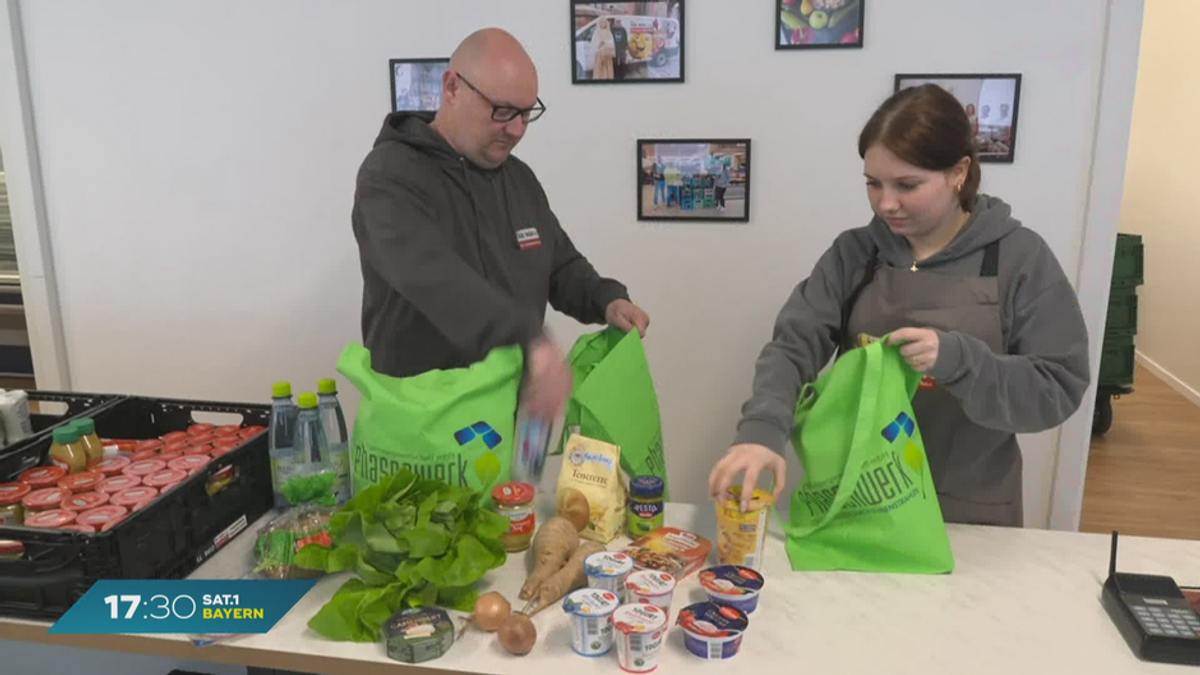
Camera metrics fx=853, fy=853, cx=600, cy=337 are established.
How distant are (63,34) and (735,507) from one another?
287cm

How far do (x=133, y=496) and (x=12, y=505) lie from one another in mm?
200

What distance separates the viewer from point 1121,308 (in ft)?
13.5

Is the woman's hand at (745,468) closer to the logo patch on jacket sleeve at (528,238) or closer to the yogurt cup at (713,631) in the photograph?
the yogurt cup at (713,631)

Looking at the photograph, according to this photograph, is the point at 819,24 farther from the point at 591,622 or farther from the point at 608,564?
the point at 591,622

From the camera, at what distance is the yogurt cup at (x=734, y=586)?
1155mm

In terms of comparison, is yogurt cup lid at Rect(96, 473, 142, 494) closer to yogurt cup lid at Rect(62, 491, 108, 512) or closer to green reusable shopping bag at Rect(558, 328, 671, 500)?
yogurt cup lid at Rect(62, 491, 108, 512)

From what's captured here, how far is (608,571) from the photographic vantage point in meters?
1.17

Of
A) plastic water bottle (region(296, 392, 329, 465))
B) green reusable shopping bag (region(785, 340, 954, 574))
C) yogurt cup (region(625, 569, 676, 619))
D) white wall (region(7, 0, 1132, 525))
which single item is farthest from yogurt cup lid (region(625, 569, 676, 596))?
white wall (region(7, 0, 1132, 525))

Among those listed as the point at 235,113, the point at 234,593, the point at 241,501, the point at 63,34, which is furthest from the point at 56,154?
the point at 234,593

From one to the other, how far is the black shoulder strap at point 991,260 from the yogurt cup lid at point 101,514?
1406 millimetres

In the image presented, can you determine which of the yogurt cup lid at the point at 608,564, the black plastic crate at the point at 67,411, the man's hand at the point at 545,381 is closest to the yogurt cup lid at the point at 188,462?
the black plastic crate at the point at 67,411

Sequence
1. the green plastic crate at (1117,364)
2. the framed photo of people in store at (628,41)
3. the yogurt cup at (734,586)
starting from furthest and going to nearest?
the green plastic crate at (1117,364)
the framed photo of people in store at (628,41)
the yogurt cup at (734,586)

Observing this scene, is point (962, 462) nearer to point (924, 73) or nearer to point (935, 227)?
point (935, 227)

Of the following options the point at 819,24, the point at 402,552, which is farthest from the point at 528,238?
the point at 819,24
